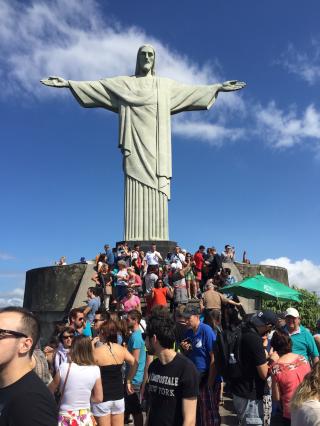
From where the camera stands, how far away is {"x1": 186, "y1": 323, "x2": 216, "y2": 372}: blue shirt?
176 inches

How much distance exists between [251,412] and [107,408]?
123 centimetres

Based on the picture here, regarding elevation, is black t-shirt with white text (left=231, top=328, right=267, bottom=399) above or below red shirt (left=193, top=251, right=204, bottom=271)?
below

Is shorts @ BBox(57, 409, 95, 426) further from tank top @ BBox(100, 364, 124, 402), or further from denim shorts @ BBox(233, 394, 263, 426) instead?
denim shorts @ BBox(233, 394, 263, 426)

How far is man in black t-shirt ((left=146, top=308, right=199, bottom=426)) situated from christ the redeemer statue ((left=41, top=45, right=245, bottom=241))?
11.6m

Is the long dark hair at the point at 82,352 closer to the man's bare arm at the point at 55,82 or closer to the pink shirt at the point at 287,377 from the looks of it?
the pink shirt at the point at 287,377

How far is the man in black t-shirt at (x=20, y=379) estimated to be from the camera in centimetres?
176

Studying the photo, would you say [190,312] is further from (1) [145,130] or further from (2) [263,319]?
(1) [145,130]

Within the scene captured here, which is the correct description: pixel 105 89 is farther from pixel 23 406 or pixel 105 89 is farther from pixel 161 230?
pixel 23 406

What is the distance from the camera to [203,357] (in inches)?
178

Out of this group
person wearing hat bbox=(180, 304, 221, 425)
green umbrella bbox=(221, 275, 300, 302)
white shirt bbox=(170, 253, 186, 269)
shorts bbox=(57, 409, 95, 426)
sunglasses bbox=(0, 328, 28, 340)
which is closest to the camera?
sunglasses bbox=(0, 328, 28, 340)

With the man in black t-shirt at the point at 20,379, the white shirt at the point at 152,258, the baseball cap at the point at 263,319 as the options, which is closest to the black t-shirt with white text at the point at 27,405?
the man in black t-shirt at the point at 20,379

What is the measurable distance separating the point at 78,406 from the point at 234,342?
54.2 inches

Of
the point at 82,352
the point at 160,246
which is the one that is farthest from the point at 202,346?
the point at 160,246

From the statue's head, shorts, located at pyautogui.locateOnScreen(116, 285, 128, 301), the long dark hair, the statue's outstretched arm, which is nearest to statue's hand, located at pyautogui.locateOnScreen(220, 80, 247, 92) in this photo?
the statue's head
